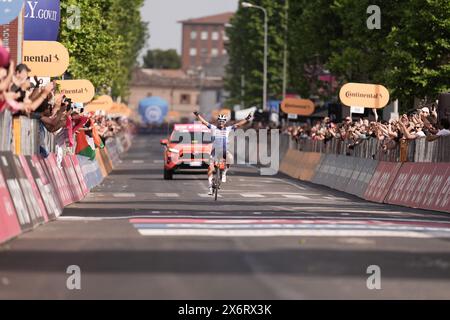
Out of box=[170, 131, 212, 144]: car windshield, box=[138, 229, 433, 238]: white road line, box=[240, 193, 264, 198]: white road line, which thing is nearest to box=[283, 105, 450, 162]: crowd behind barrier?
box=[240, 193, 264, 198]: white road line

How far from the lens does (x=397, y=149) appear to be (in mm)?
33281

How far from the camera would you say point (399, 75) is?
46.1m

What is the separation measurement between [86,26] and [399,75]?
10772 millimetres

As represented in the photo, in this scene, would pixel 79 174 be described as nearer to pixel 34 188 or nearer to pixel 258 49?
pixel 34 188

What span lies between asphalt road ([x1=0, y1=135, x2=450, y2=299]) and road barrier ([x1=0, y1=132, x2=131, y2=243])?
0.27 m

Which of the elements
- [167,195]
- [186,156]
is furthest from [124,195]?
[186,156]

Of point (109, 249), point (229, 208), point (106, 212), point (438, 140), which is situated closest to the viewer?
point (109, 249)

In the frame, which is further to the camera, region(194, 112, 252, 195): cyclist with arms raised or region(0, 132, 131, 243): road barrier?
region(194, 112, 252, 195): cyclist with arms raised

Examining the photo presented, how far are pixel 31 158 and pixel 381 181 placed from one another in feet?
44.2

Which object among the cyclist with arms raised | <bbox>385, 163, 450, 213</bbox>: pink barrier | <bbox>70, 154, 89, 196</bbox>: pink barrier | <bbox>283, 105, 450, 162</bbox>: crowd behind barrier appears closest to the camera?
<bbox>385, 163, 450, 213</bbox>: pink barrier

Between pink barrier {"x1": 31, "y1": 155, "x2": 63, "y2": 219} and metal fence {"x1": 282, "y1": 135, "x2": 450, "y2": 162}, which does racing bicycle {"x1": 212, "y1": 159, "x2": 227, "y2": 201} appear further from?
pink barrier {"x1": 31, "y1": 155, "x2": 63, "y2": 219}

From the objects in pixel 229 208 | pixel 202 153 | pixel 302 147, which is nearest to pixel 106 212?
pixel 229 208

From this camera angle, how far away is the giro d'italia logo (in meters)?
24.2
